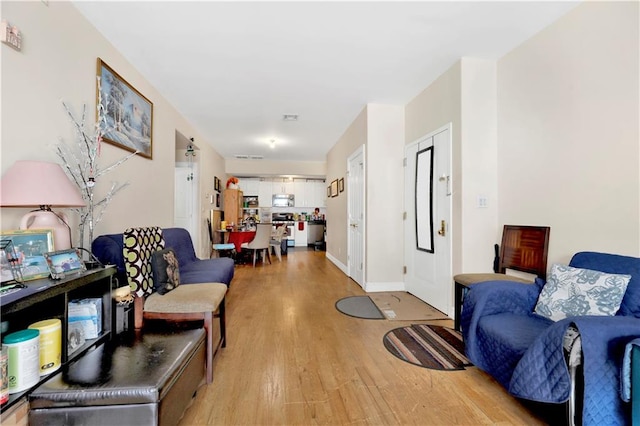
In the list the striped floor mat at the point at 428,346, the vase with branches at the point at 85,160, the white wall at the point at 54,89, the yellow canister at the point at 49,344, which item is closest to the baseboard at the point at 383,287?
the striped floor mat at the point at 428,346

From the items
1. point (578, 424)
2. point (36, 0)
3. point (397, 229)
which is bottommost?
point (578, 424)

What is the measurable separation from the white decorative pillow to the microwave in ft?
24.9

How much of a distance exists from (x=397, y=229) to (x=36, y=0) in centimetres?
387

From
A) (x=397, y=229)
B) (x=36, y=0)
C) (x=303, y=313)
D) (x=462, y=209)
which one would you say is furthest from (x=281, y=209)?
(x=36, y=0)

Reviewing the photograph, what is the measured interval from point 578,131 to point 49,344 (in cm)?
340

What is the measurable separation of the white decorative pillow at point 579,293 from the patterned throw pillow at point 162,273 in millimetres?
2500

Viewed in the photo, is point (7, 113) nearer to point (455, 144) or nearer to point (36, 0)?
point (36, 0)

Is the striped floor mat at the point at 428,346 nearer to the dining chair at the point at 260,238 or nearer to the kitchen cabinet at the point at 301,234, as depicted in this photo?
the dining chair at the point at 260,238

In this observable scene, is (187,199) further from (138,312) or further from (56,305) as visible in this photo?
(56,305)

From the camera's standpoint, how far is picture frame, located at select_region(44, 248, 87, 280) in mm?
1368

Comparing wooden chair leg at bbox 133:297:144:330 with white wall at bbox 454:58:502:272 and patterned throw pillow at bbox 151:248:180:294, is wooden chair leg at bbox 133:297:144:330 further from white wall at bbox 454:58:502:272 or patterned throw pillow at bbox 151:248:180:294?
white wall at bbox 454:58:502:272

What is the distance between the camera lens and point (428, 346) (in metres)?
2.28

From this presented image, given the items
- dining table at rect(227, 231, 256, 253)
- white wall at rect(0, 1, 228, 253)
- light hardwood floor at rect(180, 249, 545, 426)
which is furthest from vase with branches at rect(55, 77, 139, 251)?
dining table at rect(227, 231, 256, 253)

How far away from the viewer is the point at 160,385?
119 cm
